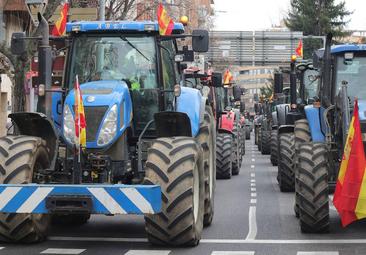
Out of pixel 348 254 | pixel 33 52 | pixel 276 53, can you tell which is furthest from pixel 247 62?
pixel 348 254

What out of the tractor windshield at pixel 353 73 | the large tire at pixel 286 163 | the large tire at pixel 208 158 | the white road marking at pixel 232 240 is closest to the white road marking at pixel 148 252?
the white road marking at pixel 232 240

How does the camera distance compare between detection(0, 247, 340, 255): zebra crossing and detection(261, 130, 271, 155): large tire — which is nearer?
detection(0, 247, 340, 255): zebra crossing

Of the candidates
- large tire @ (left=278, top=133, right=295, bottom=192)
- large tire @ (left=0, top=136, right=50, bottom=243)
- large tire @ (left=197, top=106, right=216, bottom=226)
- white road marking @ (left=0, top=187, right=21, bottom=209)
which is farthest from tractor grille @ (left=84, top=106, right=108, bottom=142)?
large tire @ (left=278, top=133, right=295, bottom=192)

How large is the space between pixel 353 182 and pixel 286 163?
595 centimetres

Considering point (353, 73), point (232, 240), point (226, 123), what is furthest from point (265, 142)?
point (232, 240)

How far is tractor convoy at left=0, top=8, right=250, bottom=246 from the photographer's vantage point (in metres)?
8.44

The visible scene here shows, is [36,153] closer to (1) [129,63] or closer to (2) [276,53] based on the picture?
(1) [129,63]

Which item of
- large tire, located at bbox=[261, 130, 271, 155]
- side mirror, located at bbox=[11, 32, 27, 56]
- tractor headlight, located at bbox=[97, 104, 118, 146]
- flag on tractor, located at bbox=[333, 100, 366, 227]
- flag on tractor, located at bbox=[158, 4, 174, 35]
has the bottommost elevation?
large tire, located at bbox=[261, 130, 271, 155]

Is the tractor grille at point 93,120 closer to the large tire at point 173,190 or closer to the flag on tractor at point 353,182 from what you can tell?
the large tire at point 173,190

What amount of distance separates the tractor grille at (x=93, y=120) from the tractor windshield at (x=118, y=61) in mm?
1106

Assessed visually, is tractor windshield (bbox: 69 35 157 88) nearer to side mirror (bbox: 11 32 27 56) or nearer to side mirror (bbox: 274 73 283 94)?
side mirror (bbox: 11 32 27 56)

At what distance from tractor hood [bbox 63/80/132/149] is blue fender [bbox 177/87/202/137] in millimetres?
968

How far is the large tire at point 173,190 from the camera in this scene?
28.5 feet

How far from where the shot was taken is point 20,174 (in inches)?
350
